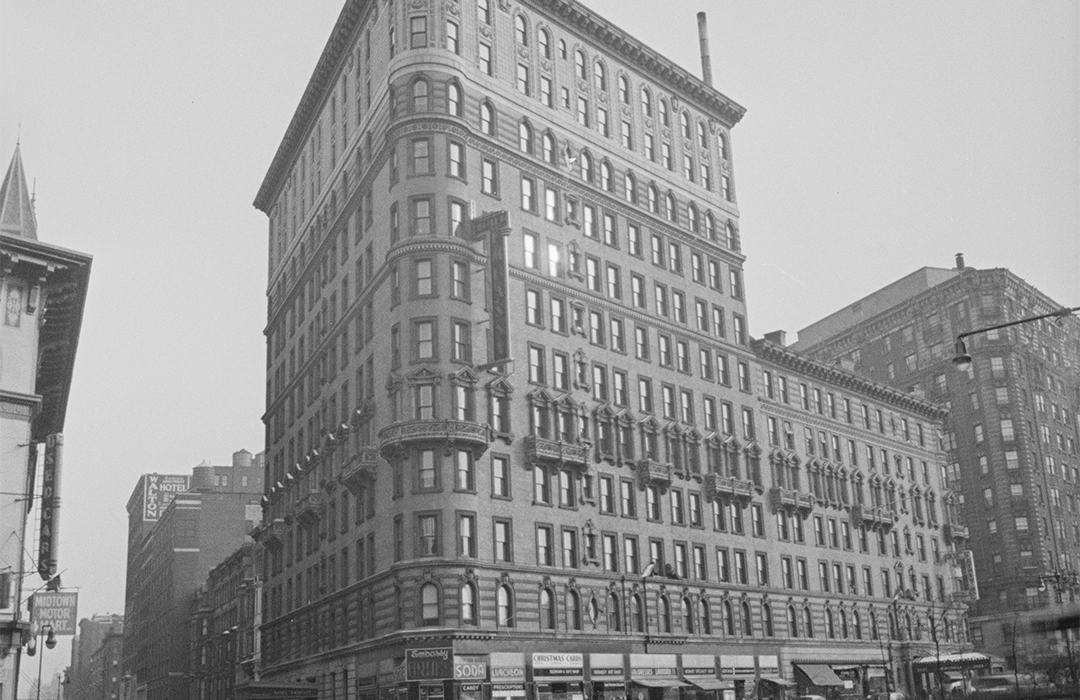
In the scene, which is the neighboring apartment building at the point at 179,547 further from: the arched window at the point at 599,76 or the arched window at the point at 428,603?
the arched window at the point at 428,603

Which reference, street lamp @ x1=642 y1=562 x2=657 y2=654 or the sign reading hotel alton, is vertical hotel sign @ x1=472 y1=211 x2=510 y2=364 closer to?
the sign reading hotel alton

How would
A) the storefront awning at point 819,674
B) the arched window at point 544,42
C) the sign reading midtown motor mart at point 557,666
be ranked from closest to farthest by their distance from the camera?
the sign reading midtown motor mart at point 557,666 < the arched window at point 544,42 < the storefront awning at point 819,674

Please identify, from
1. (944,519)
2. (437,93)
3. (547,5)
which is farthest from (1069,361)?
(437,93)

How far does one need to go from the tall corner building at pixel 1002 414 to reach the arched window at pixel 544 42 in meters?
59.5

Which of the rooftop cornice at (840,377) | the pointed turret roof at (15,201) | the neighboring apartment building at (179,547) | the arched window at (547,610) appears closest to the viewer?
the pointed turret roof at (15,201)

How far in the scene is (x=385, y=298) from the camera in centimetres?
6384

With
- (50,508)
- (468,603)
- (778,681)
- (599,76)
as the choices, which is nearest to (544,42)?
(599,76)

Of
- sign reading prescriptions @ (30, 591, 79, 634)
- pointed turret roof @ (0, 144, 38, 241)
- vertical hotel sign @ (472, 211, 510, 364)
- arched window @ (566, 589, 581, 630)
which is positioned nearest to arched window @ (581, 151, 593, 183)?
vertical hotel sign @ (472, 211, 510, 364)

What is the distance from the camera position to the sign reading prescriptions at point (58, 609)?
4438 cm

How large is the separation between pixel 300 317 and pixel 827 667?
46.1 meters

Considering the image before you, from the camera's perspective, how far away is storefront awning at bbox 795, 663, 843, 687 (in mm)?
77062

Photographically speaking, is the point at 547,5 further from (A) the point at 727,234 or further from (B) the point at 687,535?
(B) the point at 687,535

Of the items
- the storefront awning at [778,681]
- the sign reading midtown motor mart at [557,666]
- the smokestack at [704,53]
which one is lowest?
the storefront awning at [778,681]

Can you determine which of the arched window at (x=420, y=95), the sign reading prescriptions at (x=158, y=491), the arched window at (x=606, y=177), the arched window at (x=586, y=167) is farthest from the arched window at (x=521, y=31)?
the sign reading prescriptions at (x=158, y=491)
